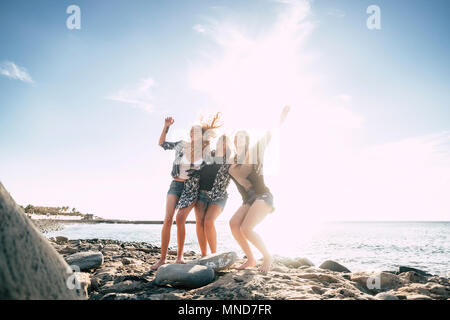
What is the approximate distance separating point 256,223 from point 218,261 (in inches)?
38.6

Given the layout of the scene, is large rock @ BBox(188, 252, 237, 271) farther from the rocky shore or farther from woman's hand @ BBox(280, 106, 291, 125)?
woman's hand @ BBox(280, 106, 291, 125)

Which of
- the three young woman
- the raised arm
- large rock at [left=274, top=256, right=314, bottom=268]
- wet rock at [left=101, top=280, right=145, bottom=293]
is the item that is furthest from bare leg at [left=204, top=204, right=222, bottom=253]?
large rock at [left=274, top=256, right=314, bottom=268]

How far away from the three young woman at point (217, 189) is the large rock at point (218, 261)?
303mm


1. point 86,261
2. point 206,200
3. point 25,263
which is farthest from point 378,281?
point 86,261

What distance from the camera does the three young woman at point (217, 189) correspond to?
15.8 feet

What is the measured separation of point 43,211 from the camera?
106500 millimetres

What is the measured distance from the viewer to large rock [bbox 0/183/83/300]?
1.59 meters

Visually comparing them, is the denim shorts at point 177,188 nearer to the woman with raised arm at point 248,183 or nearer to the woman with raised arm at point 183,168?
the woman with raised arm at point 183,168

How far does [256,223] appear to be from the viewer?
4.64 meters

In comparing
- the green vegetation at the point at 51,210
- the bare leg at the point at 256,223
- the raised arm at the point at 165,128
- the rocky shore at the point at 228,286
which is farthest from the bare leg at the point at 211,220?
the green vegetation at the point at 51,210

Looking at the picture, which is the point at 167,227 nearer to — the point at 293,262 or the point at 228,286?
the point at 228,286
